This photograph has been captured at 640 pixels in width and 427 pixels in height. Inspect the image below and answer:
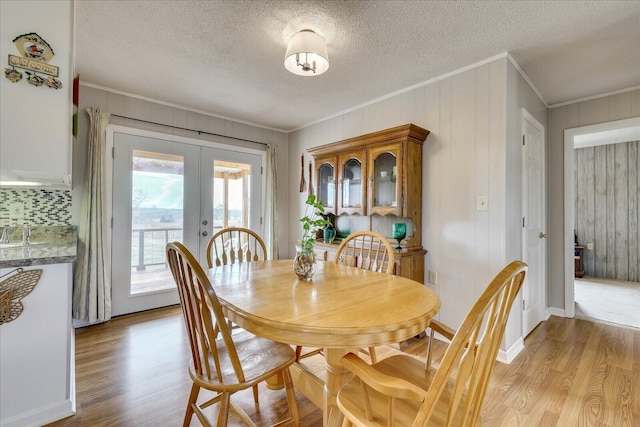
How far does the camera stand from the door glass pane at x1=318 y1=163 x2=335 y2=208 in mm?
3402

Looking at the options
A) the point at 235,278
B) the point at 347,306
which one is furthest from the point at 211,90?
the point at 347,306

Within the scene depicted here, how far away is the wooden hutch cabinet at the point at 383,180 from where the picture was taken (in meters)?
2.62

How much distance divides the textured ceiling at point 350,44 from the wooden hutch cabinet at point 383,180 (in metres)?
0.56

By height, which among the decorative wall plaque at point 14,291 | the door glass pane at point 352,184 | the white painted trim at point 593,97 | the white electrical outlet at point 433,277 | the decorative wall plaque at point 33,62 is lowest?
the white electrical outlet at point 433,277

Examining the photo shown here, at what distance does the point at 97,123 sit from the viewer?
2846mm

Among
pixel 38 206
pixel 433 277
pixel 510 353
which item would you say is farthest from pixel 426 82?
pixel 38 206

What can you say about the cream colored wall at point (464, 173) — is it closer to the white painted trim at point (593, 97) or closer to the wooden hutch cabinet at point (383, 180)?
the wooden hutch cabinet at point (383, 180)

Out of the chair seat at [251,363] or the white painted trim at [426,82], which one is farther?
the white painted trim at [426,82]

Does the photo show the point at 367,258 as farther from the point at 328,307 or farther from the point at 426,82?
the point at 426,82

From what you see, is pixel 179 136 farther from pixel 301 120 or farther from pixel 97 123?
pixel 301 120

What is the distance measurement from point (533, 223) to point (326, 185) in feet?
7.05

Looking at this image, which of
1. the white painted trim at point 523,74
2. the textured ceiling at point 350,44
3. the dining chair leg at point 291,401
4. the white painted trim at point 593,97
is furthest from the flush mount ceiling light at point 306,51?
the white painted trim at point 593,97

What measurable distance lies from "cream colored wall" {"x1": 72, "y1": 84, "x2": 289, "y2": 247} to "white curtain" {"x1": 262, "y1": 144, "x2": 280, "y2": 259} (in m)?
0.21

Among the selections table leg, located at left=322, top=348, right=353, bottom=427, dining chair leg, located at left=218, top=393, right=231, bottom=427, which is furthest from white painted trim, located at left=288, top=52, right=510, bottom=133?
dining chair leg, located at left=218, top=393, right=231, bottom=427
